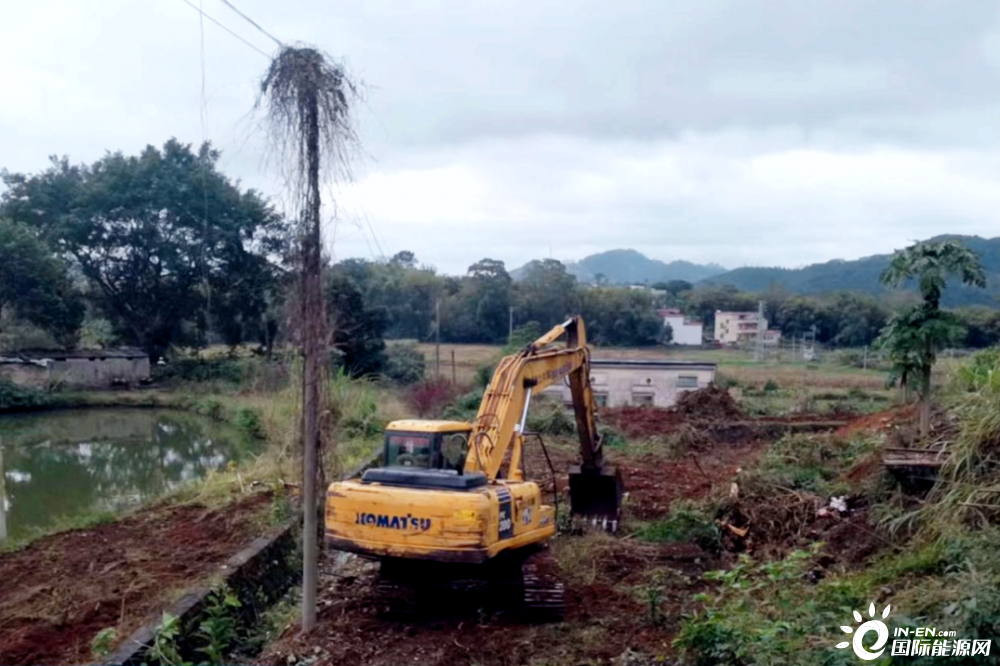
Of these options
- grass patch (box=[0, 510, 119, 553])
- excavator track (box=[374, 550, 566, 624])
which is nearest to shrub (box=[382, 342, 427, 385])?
grass patch (box=[0, 510, 119, 553])

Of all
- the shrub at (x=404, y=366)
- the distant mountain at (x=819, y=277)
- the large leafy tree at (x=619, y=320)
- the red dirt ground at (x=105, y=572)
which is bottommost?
the red dirt ground at (x=105, y=572)

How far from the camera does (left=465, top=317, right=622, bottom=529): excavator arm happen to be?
858 centimetres

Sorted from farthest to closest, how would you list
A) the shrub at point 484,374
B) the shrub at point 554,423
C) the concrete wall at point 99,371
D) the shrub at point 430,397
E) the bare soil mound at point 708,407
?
the concrete wall at point 99,371 → the shrub at point 484,374 → the shrub at point 430,397 → the bare soil mound at point 708,407 → the shrub at point 554,423

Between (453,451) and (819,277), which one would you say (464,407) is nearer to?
(453,451)

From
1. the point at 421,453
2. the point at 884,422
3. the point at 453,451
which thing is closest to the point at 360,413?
the point at 884,422

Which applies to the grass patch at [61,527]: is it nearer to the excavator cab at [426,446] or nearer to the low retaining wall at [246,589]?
the low retaining wall at [246,589]

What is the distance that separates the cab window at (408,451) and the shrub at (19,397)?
26.7m

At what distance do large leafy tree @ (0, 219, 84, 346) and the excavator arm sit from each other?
2784 centimetres

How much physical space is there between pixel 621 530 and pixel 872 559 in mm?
3569

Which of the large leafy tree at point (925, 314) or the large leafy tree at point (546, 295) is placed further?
the large leafy tree at point (546, 295)

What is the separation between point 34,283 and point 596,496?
28794 mm

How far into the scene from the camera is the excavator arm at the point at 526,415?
8.58 m

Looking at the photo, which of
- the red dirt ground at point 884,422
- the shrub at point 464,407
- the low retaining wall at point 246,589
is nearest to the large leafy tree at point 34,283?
the shrub at point 464,407

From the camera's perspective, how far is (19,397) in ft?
104
